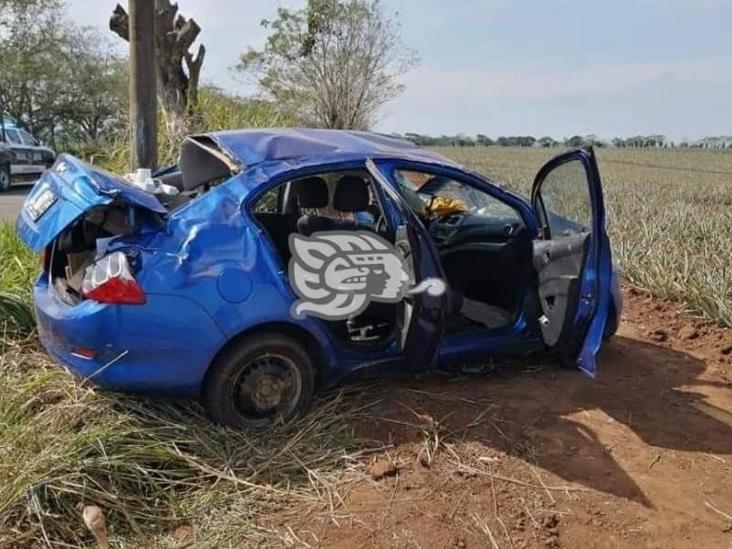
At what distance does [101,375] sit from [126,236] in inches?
26.3

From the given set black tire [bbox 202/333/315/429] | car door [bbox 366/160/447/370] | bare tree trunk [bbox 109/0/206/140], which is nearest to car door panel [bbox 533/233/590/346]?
car door [bbox 366/160/447/370]

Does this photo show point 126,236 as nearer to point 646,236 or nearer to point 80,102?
point 646,236

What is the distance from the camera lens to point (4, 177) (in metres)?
15.9

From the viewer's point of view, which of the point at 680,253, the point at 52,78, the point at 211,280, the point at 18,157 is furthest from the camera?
the point at 52,78

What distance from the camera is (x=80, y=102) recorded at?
105 ft

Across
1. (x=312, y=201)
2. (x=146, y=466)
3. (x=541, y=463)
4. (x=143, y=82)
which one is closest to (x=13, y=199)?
(x=143, y=82)

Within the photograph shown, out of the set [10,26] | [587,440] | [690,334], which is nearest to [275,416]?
[587,440]

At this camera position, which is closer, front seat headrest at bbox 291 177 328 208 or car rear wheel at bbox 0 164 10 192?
front seat headrest at bbox 291 177 328 208

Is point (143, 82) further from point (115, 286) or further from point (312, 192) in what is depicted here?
point (115, 286)

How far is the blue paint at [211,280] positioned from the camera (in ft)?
10.1

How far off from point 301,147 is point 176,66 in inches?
234

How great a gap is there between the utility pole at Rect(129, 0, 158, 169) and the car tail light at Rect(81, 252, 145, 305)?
2773mm

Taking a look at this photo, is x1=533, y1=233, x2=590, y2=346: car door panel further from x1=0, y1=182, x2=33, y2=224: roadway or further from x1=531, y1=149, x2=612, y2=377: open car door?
x1=0, y1=182, x2=33, y2=224: roadway

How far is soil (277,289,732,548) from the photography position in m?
2.82
